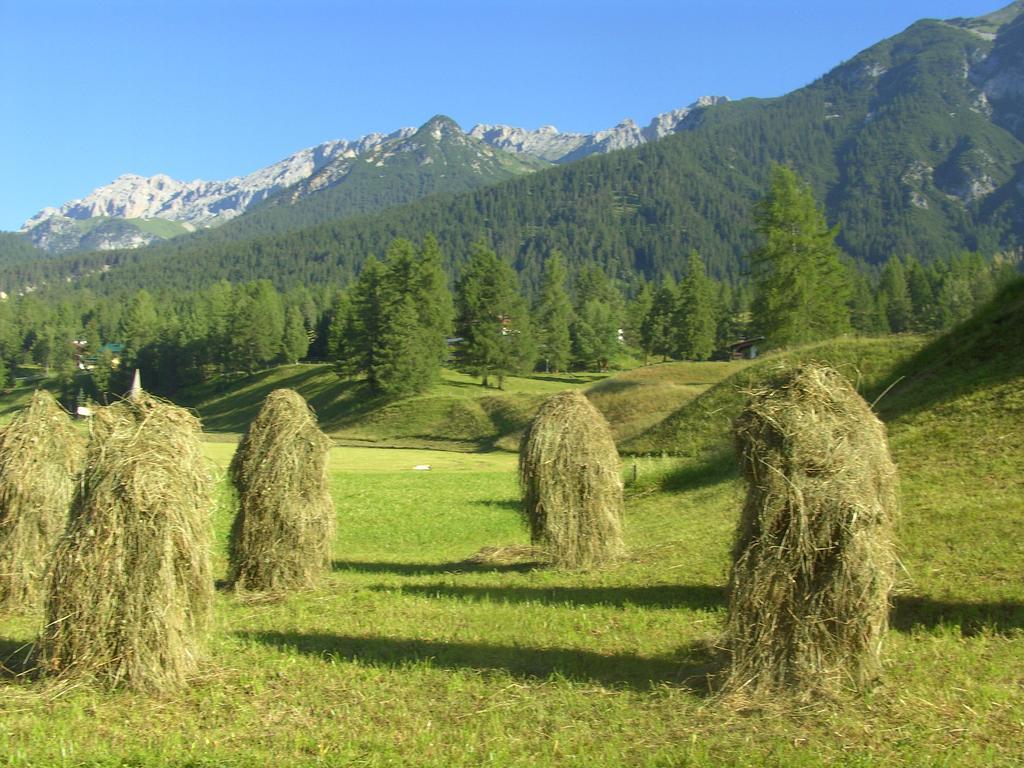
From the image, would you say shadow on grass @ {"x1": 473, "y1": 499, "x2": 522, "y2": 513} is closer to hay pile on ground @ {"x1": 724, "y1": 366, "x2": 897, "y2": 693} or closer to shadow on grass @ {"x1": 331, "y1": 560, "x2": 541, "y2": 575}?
shadow on grass @ {"x1": 331, "y1": 560, "x2": 541, "y2": 575}

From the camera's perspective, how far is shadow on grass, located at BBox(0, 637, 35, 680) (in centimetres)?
852

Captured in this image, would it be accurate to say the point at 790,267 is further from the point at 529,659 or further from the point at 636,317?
the point at 636,317

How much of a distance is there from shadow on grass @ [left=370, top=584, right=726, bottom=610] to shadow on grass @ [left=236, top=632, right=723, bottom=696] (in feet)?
7.99

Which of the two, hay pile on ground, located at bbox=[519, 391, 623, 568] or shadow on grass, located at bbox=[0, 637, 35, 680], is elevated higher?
hay pile on ground, located at bbox=[519, 391, 623, 568]

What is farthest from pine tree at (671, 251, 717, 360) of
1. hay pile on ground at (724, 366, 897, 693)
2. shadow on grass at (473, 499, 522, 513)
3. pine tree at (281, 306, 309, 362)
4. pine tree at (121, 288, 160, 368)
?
hay pile on ground at (724, 366, 897, 693)

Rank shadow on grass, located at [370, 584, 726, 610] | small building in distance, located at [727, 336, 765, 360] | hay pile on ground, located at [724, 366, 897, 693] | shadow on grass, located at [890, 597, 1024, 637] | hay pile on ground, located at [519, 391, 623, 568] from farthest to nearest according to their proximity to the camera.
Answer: small building in distance, located at [727, 336, 765, 360], hay pile on ground, located at [519, 391, 623, 568], shadow on grass, located at [370, 584, 726, 610], shadow on grass, located at [890, 597, 1024, 637], hay pile on ground, located at [724, 366, 897, 693]

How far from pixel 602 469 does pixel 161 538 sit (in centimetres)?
843

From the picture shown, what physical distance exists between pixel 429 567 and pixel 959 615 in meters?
9.27

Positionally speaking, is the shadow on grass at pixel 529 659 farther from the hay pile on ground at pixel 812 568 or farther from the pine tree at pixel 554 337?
the pine tree at pixel 554 337

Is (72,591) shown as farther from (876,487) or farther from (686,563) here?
(686,563)

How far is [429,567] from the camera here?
1606 centimetres

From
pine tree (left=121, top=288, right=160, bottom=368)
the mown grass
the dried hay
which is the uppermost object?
pine tree (left=121, top=288, right=160, bottom=368)

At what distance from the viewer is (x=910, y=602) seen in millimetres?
10320

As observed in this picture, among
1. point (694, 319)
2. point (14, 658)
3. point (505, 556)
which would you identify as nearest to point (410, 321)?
point (694, 319)
